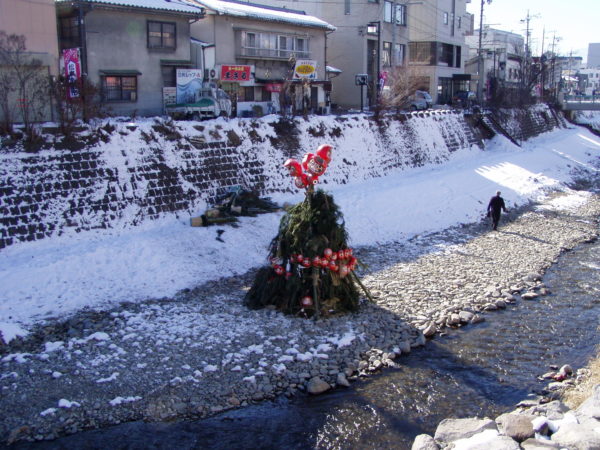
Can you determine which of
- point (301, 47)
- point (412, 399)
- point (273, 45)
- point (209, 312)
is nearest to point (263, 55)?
point (273, 45)

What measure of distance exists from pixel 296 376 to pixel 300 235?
10.4 ft

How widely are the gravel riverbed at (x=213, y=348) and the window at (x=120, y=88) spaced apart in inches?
638

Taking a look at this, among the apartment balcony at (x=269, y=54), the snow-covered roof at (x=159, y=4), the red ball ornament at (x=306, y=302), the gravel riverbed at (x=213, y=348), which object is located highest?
the snow-covered roof at (x=159, y=4)

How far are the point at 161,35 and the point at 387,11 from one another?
21239 millimetres

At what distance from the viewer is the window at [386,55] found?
44562mm

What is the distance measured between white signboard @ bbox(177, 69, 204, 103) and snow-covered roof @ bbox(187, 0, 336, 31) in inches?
163

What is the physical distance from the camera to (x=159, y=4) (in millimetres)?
28406

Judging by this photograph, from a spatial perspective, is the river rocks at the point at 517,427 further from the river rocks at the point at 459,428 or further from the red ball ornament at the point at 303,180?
the red ball ornament at the point at 303,180

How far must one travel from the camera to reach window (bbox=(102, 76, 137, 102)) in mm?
27328

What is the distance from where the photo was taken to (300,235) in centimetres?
1238

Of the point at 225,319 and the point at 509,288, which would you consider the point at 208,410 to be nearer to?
the point at 225,319

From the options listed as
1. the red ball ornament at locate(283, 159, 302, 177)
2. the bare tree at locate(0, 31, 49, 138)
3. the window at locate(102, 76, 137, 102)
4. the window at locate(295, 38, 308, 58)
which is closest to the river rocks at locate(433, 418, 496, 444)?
the red ball ornament at locate(283, 159, 302, 177)

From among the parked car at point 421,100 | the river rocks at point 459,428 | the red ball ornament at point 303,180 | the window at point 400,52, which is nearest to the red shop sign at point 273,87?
the parked car at point 421,100

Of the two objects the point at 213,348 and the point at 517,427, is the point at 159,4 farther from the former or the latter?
the point at 517,427
